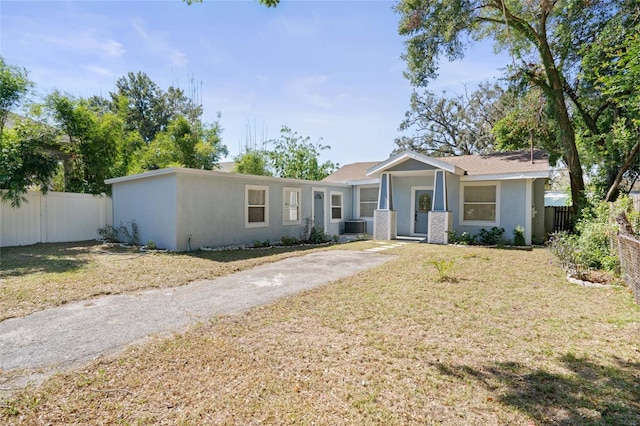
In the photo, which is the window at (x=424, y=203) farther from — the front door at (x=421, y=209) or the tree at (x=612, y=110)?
the tree at (x=612, y=110)

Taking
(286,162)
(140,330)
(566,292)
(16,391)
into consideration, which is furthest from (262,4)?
(286,162)

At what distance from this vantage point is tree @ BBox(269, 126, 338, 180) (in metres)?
23.2

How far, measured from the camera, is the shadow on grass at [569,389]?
236 cm

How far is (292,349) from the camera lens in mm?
3385

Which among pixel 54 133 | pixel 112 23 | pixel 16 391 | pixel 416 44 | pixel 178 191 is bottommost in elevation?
pixel 16 391

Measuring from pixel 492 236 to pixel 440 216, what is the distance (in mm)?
1885

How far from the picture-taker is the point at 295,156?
2344cm

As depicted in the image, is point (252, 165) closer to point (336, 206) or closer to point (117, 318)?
point (336, 206)

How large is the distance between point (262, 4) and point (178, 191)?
5821 mm

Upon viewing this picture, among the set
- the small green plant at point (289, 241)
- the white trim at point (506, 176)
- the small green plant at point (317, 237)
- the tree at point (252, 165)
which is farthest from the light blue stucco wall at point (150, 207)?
the white trim at point (506, 176)

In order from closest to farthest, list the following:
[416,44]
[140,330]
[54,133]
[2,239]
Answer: [140,330]
[2,239]
[54,133]
[416,44]

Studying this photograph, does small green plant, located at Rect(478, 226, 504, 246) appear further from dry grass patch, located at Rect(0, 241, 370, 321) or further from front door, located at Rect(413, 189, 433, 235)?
dry grass patch, located at Rect(0, 241, 370, 321)

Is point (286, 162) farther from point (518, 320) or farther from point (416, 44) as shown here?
point (518, 320)

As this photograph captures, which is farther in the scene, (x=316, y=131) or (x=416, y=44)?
(x=316, y=131)
